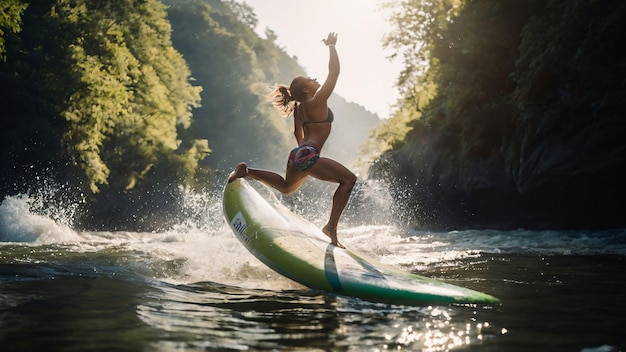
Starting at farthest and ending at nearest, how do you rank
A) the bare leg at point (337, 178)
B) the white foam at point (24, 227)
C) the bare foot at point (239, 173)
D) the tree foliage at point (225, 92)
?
the tree foliage at point (225, 92) < the white foam at point (24, 227) < the bare foot at point (239, 173) < the bare leg at point (337, 178)

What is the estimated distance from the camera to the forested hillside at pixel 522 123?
918 centimetres

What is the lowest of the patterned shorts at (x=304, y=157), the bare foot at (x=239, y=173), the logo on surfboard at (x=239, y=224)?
the logo on surfboard at (x=239, y=224)

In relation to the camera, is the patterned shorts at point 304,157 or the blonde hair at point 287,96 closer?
the patterned shorts at point 304,157

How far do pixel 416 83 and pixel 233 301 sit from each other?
76.1 ft

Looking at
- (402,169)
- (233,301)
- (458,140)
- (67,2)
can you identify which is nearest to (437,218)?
(458,140)

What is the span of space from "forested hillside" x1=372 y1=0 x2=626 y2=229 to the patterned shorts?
19.4 feet

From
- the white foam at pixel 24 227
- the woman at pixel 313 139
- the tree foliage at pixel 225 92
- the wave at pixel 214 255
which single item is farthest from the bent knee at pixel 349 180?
the tree foliage at pixel 225 92

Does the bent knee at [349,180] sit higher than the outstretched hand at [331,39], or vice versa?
the outstretched hand at [331,39]

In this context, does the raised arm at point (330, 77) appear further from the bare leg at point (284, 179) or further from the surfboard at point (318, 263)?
the surfboard at point (318, 263)

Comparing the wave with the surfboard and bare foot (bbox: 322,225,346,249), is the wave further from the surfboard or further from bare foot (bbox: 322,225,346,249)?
bare foot (bbox: 322,225,346,249)

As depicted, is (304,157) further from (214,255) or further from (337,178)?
(214,255)

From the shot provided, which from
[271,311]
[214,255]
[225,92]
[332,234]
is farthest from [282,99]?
[225,92]

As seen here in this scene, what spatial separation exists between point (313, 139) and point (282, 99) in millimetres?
650

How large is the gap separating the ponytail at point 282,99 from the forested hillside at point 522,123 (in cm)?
583
